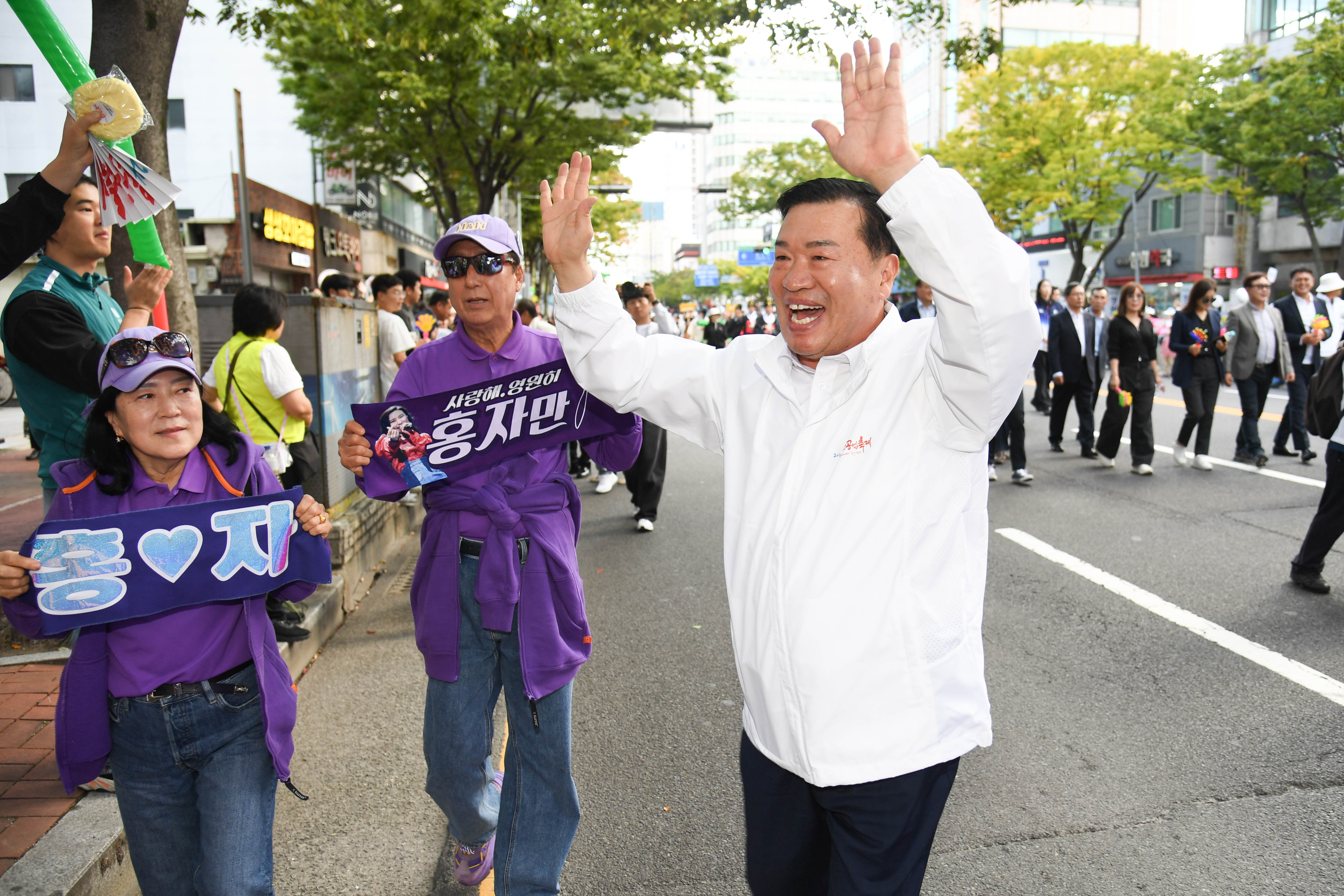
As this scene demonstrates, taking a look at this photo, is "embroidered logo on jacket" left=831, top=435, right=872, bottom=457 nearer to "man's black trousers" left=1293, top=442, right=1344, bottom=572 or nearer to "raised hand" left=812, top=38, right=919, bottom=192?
"raised hand" left=812, top=38, right=919, bottom=192

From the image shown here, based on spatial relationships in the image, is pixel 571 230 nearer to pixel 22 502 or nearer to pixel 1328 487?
pixel 1328 487

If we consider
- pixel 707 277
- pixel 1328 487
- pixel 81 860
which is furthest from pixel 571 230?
pixel 707 277

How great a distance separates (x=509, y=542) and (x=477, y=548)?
5.0 inches

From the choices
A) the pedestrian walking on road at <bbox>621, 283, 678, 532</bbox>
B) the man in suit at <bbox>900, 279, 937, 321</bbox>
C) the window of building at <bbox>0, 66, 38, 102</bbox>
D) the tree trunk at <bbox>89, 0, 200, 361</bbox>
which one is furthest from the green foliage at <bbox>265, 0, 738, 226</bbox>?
the window of building at <bbox>0, 66, 38, 102</bbox>

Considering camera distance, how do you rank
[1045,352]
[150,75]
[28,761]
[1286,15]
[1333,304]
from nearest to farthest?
1. [28,761]
2. [150,75]
3. [1333,304]
4. [1045,352]
5. [1286,15]

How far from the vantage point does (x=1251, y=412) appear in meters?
9.90

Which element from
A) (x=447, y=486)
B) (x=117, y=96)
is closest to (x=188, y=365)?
(x=447, y=486)

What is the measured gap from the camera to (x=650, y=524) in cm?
802

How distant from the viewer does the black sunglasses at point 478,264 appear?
290cm

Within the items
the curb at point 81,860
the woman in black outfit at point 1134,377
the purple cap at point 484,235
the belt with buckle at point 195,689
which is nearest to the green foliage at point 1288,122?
the woman in black outfit at point 1134,377

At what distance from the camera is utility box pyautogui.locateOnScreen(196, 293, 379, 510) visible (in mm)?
6496

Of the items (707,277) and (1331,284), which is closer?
(1331,284)

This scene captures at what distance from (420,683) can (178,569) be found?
259cm

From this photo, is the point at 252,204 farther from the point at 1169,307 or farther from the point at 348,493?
the point at 1169,307
